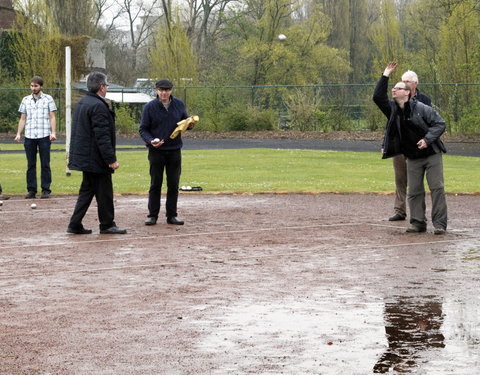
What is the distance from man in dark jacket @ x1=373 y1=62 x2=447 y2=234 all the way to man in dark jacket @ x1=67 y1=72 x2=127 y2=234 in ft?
11.8

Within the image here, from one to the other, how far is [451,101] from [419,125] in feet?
103

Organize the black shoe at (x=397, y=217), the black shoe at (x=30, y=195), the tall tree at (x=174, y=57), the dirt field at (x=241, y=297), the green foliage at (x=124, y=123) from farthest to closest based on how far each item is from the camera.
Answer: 1. the tall tree at (x=174, y=57)
2. the green foliage at (x=124, y=123)
3. the black shoe at (x=30, y=195)
4. the black shoe at (x=397, y=217)
5. the dirt field at (x=241, y=297)

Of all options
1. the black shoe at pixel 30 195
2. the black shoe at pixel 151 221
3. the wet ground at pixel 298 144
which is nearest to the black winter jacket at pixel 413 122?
the black shoe at pixel 151 221

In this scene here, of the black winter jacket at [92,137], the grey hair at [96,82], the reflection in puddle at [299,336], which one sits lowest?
the reflection in puddle at [299,336]

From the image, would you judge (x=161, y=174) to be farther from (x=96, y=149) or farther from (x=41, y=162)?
(x=41, y=162)

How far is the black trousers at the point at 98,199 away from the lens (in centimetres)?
1316

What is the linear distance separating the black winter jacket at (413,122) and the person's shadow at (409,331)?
4.75 m

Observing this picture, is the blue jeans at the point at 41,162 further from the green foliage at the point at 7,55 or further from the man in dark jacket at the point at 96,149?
the green foliage at the point at 7,55

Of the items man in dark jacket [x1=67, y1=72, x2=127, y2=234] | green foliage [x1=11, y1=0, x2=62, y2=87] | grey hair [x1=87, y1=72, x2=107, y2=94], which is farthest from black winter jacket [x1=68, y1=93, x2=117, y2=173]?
green foliage [x1=11, y1=0, x2=62, y2=87]

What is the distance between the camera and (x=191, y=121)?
13.9 metres

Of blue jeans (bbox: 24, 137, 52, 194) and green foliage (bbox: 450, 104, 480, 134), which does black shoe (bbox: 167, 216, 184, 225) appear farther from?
green foliage (bbox: 450, 104, 480, 134)

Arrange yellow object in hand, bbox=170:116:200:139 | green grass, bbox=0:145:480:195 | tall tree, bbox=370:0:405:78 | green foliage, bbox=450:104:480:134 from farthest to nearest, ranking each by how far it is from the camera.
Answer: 1. tall tree, bbox=370:0:405:78
2. green foliage, bbox=450:104:480:134
3. green grass, bbox=0:145:480:195
4. yellow object in hand, bbox=170:116:200:139

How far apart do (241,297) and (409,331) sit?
5.96 feet

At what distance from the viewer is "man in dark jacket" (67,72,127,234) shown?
13031mm
